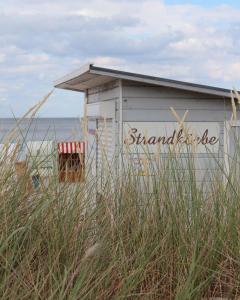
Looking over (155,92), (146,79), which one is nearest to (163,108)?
(155,92)

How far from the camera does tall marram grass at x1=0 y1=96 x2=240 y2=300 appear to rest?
9.66 feet

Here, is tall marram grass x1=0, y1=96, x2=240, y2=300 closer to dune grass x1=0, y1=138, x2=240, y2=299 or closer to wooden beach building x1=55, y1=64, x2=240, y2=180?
dune grass x1=0, y1=138, x2=240, y2=299

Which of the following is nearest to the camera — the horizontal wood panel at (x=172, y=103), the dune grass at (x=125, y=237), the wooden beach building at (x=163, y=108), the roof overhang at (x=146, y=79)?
the dune grass at (x=125, y=237)

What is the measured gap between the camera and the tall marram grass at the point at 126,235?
295cm

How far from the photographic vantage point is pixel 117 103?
10.2 metres

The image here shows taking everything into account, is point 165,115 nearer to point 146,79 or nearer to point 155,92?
point 155,92

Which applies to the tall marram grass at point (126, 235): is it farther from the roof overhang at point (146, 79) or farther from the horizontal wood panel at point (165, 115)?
the horizontal wood panel at point (165, 115)

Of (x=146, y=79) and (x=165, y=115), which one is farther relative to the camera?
(x=165, y=115)

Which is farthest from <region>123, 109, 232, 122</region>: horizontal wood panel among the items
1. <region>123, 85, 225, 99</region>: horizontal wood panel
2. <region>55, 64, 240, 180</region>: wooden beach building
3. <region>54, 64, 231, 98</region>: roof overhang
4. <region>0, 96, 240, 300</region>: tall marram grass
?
<region>0, 96, 240, 300</region>: tall marram grass

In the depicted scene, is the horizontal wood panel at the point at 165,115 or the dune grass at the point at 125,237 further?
the horizontal wood panel at the point at 165,115

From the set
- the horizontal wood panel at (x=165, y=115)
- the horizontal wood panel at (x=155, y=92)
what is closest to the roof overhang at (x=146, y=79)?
the horizontal wood panel at (x=155, y=92)

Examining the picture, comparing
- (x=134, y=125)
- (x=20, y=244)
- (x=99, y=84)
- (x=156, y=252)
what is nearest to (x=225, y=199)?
(x=156, y=252)

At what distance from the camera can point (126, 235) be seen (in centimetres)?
347

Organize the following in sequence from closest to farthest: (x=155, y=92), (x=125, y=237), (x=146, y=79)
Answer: (x=125, y=237), (x=146, y=79), (x=155, y=92)
